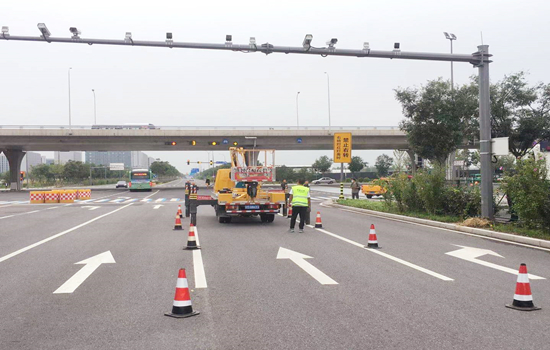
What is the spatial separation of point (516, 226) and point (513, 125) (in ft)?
35.5

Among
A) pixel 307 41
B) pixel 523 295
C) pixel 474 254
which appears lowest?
pixel 474 254

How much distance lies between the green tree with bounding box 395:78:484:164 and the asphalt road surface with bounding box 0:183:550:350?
1579 centimetres

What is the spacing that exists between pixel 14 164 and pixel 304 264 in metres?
68.9

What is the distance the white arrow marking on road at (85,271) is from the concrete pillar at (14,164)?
64299 millimetres

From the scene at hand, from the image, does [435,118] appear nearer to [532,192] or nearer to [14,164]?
[532,192]

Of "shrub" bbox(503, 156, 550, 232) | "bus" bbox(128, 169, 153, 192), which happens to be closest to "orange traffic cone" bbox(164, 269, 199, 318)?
"shrub" bbox(503, 156, 550, 232)

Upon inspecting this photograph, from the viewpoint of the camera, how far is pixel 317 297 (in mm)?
7250

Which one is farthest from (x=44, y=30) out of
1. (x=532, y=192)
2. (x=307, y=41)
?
(x=532, y=192)

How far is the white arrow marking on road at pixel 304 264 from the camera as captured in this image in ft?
28.0

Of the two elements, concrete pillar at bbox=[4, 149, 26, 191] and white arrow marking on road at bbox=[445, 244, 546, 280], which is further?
concrete pillar at bbox=[4, 149, 26, 191]

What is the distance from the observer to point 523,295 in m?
6.62

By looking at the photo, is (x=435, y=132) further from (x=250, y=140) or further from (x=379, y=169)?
(x=379, y=169)

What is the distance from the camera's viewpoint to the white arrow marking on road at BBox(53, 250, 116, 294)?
7.98 m

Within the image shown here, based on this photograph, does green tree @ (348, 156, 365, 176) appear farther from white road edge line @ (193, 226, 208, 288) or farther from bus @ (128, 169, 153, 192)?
white road edge line @ (193, 226, 208, 288)
